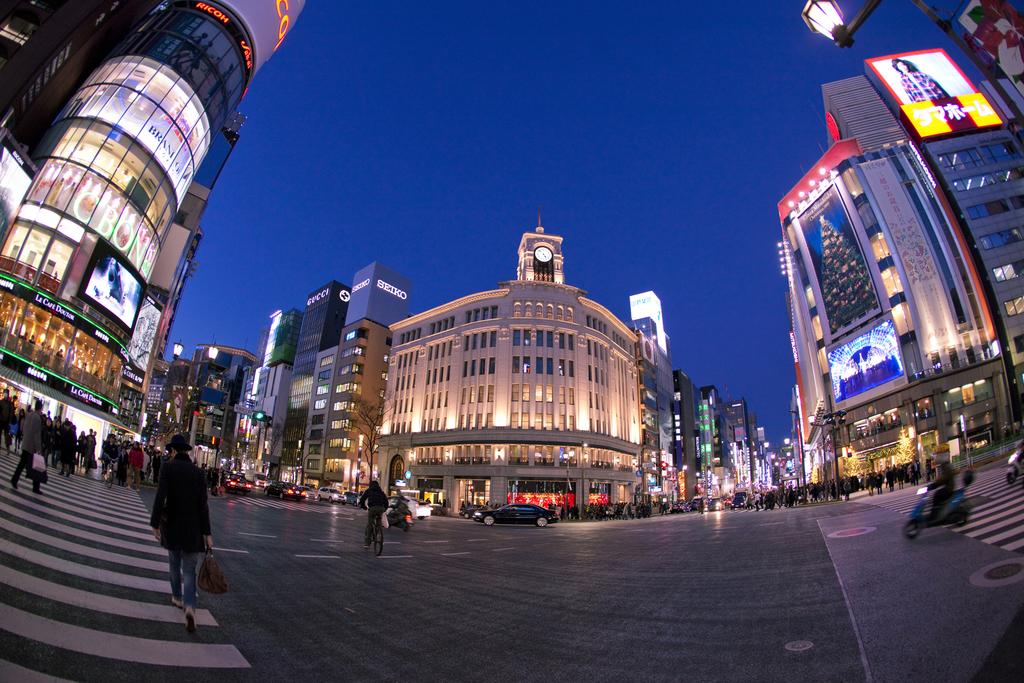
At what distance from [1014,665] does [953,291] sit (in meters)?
69.4

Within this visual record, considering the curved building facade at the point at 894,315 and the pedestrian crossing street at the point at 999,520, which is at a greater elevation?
the curved building facade at the point at 894,315

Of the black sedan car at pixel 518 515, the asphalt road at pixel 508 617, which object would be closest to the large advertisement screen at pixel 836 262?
the black sedan car at pixel 518 515

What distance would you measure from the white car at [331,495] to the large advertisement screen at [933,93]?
269ft

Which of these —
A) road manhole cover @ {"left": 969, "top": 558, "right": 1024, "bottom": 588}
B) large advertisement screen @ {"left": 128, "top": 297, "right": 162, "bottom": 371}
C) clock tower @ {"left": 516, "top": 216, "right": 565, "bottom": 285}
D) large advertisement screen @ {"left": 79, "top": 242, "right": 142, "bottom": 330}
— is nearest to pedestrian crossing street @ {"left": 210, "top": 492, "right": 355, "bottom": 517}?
large advertisement screen @ {"left": 79, "top": 242, "right": 142, "bottom": 330}

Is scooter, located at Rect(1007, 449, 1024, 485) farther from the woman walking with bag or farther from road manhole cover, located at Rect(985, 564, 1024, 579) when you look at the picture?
the woman walking with bag

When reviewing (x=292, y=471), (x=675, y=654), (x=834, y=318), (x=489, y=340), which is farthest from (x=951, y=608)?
(x=292, y=471)

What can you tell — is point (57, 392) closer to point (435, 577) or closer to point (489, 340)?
point (435, 577)

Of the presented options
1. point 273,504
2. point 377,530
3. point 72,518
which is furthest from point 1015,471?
point 273,504

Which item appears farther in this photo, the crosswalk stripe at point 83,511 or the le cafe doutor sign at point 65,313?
the le cafe doutor sign at point 65,313

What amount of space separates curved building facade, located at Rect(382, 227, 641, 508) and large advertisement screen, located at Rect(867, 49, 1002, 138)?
157ft

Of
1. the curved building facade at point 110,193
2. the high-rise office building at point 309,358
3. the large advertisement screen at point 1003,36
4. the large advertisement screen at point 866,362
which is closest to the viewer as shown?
the large advertisement screen at point 1003,36

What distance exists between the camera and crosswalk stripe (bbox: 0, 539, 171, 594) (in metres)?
6.24

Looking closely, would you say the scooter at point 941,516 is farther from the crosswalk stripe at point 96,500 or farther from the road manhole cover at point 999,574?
the crosswalk stripe at point 96,500

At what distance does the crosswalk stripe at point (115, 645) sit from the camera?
4.06 meters
